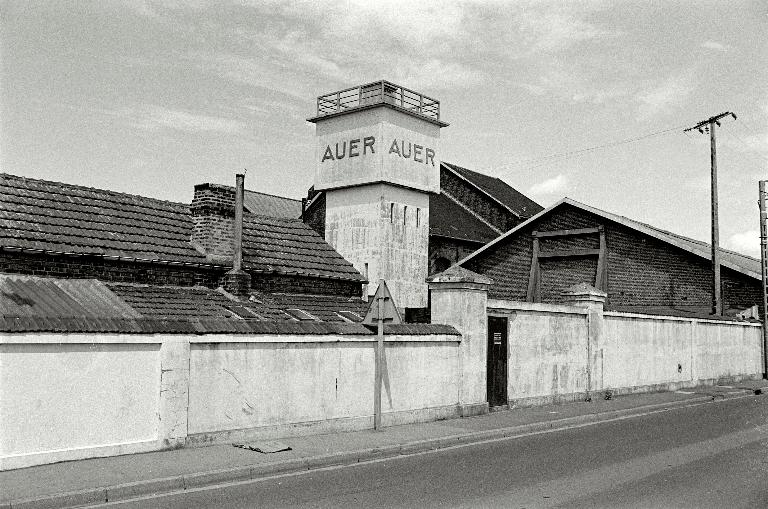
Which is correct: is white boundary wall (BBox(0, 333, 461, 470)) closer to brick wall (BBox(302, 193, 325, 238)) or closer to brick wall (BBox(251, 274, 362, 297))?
brick wall (BBox(251, 274, 362, 297))

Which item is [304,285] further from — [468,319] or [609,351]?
[609,351]

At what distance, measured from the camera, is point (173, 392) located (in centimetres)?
1095

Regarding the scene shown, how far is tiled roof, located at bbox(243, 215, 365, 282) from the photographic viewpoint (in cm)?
2203

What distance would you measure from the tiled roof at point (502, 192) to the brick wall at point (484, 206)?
399mm

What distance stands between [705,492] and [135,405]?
761 centimetres

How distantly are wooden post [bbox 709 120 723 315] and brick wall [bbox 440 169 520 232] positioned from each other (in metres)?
15.8

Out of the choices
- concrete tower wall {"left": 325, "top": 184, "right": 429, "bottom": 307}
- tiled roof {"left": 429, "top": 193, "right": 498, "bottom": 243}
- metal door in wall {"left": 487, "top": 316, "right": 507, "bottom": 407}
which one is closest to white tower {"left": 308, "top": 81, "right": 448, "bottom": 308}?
concrete tower wall {"left": 325, "top": 184, "right": 429, "bottom": 307}

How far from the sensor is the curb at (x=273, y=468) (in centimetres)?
799

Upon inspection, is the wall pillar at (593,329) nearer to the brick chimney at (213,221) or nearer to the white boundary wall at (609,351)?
the white boundary wall at (609,351)

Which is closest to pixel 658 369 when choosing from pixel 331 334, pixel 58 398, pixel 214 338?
pixel 331 334

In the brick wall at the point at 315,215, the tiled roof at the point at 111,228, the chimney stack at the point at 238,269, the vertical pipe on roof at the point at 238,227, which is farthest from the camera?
the brick wall at the point at 315,215

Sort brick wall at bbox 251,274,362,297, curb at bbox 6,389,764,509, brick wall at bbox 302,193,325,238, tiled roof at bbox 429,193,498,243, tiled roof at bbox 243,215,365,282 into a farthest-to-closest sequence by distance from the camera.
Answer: brick wall at bbox 302,193,325,238 < tiled roof at bbox 429,193,498,243 < tiled roof at bbox 243,215,365,282 < brick wall at bbox 251,274,362,297 < curb at bbox 6,389,764,509

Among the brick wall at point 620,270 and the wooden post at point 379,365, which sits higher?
the brick wall at point 620,270

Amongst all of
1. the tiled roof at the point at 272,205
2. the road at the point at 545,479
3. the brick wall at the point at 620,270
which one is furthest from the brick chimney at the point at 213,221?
the tiled roof at the point at 272,205
